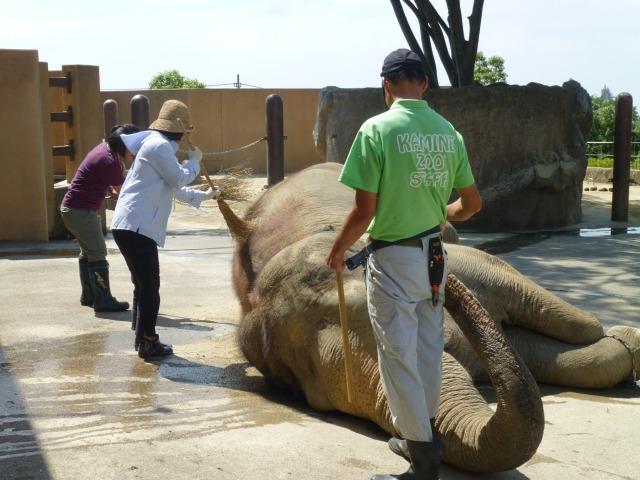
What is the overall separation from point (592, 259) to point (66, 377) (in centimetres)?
594

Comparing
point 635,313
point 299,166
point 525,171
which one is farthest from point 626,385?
point 299,166

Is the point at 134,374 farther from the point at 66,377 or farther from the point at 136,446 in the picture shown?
the point at 136,446

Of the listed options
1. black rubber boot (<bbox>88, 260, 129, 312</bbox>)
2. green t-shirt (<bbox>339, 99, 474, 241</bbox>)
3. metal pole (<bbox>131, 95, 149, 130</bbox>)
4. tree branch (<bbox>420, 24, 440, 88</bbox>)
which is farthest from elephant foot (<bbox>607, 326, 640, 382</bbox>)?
tree branch (<bbox>420, 24, 440, 88</bbox>)

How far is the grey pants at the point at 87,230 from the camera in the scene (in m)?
7.68

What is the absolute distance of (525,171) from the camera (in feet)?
41.2

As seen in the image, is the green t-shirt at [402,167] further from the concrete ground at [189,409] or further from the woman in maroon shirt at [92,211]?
the woman in maroon shirt at [92,211]

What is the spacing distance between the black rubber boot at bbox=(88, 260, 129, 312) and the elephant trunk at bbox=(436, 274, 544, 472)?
3930mm

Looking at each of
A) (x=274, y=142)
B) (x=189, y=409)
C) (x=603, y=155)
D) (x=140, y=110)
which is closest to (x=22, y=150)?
(x=140, y=110)

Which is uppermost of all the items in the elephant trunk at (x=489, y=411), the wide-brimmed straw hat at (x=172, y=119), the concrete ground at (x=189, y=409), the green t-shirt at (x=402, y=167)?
the wide-brimmed straw hat at (x=172, y=119)

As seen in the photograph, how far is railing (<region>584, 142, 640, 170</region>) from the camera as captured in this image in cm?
2045

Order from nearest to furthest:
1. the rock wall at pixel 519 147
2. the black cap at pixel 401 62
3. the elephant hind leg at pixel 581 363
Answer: the black cap at pixel 401 62 → the elephant hind leg at pixel 581 363 → the rock wall at pixel 519 147

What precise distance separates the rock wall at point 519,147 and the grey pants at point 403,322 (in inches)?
353

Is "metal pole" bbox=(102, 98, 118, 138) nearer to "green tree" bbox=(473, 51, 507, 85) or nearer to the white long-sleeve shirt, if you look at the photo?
the white long-sleeve shirt

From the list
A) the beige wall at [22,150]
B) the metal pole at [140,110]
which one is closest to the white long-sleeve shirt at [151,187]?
the beige wall at [22,150]
